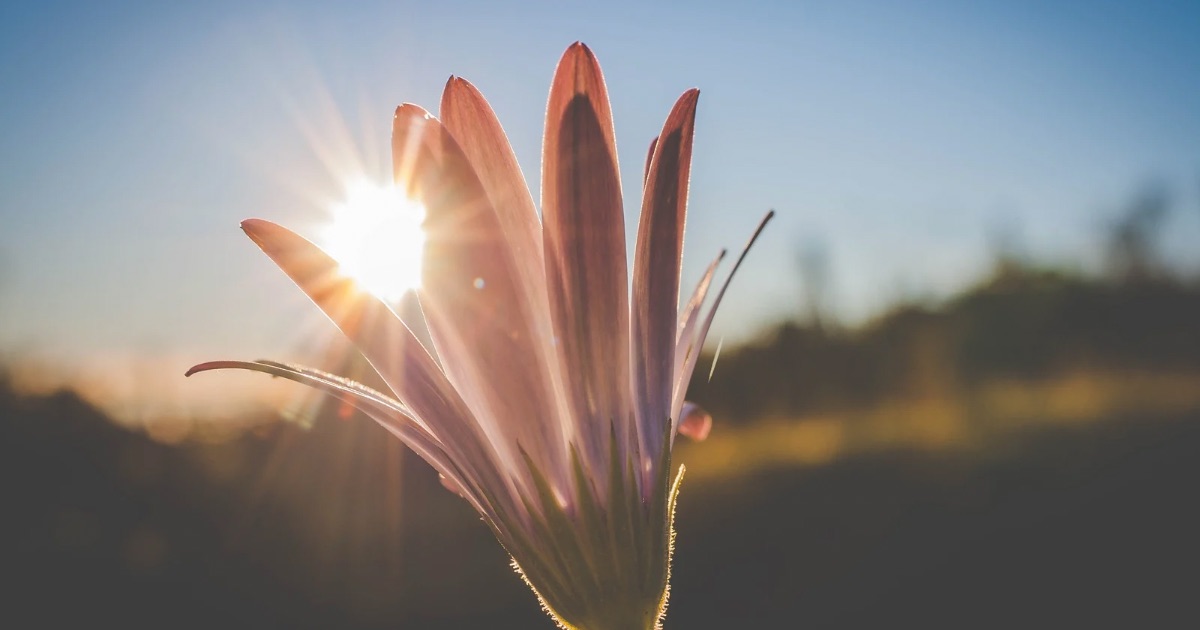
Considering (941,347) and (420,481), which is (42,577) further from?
(941,347)

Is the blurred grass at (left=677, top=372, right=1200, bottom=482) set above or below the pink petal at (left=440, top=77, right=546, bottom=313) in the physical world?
above

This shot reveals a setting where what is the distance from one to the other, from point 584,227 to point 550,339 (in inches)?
4.4

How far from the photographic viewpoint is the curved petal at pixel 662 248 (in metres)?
0.47

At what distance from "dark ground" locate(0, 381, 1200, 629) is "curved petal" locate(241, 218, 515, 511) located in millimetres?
3119

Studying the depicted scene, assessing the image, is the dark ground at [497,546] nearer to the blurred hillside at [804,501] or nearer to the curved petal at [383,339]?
the blurred hillside at [804,501]

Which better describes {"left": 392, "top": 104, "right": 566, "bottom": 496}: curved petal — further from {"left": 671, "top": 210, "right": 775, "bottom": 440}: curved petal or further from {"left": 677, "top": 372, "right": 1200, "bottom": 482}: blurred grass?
{"left": 677, "top": 372, "right": 1200, "bottom": 482}: blurred grass

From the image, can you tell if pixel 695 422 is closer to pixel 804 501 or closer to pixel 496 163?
pixel 496 163

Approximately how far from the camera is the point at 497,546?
5684mm

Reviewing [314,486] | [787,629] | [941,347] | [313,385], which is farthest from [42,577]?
[941,347]

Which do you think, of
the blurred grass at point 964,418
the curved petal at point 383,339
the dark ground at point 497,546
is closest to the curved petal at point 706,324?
the curved petal at point 383,339

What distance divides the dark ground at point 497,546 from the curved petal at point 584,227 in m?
3.19

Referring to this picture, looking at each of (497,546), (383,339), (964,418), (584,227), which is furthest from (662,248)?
(964,418)

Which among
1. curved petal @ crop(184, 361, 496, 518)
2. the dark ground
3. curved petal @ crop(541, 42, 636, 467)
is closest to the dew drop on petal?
curved petal @ crop(184, 361, 496, 518)

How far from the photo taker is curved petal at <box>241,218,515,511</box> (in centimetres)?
47
